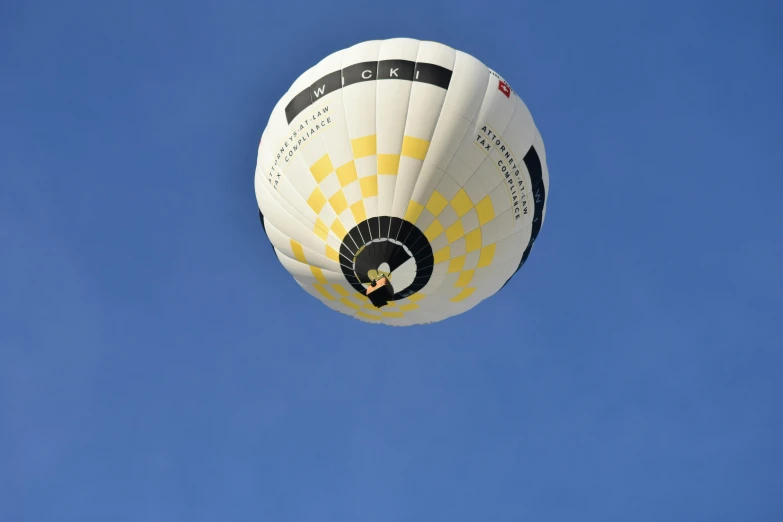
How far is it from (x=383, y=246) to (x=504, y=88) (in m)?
3.39

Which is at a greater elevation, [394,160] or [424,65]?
[424,65]

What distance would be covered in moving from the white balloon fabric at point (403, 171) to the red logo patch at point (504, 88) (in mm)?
24

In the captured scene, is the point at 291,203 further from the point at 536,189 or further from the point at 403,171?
the point at 536,189

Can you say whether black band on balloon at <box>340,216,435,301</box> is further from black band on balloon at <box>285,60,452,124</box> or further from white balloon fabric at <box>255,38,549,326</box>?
black band on balloon at <box>285,60,452,124</box>

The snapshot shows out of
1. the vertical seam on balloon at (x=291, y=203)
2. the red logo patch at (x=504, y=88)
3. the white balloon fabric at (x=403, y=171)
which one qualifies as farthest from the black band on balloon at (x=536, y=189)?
the vertical seam on balloon at (x=291, y=203)

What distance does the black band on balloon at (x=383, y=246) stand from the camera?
35.8 feet

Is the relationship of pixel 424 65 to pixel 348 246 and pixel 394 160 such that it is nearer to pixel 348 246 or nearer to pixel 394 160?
pixel 394 160

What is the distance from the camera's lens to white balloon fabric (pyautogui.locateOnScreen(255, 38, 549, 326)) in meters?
10.9

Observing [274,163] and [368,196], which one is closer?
[368,196]

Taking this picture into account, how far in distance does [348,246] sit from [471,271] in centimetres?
217

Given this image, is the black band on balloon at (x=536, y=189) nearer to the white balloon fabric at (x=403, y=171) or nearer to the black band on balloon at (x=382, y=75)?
the white balloon fabric at (x=403, y=171)

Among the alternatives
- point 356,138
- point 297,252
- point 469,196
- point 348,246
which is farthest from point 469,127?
point 297,252

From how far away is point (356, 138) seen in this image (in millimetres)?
11039

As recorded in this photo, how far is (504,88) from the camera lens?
11.8 meters
